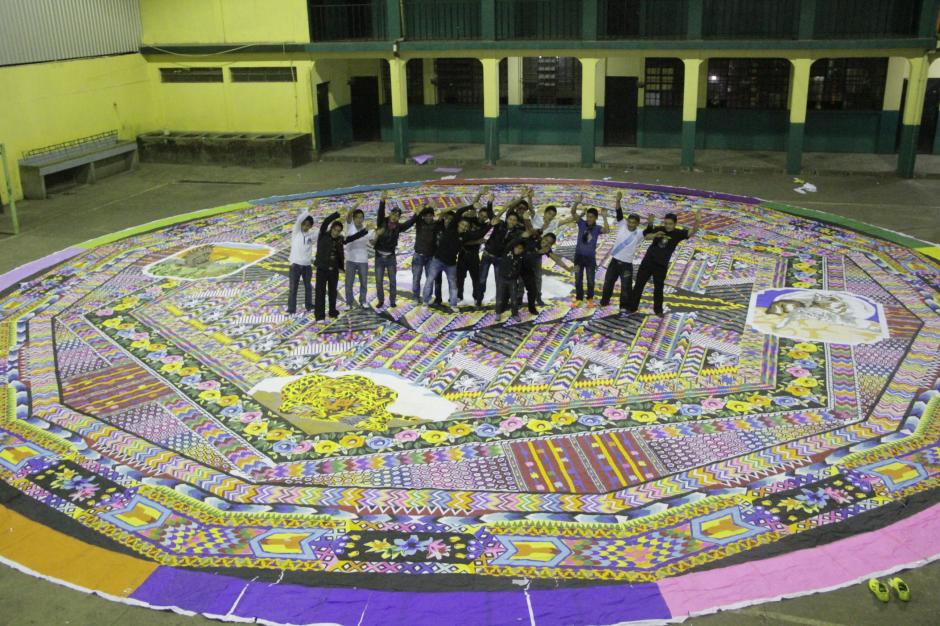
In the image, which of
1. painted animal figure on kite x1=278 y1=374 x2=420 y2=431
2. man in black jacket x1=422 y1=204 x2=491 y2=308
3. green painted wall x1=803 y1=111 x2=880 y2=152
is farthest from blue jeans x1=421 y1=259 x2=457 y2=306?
green painted wall x1=803 y1=111 x2=880 y2=152

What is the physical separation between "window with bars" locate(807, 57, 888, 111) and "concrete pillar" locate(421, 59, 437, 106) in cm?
1030

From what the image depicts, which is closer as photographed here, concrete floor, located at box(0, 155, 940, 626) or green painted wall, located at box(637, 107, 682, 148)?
concrete floor, located at box(0, 155, 940, 626)

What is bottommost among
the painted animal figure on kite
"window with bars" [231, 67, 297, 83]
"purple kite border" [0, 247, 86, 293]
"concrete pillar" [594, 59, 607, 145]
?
the painted animal figure on kite

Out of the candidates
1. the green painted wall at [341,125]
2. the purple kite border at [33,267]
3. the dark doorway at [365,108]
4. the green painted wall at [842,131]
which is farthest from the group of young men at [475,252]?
the dark doorway at [365,108]

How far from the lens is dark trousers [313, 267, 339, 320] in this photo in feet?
40.8

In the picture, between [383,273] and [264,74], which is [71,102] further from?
[383,273]

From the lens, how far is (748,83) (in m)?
23.9

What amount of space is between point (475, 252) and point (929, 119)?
53.9 feet

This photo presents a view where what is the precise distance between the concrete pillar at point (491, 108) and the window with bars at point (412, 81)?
3.71m

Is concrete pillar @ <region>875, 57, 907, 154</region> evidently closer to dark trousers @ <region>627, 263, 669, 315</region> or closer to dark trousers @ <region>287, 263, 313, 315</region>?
dark trousers @ <region>627, 263, 669, 315</region>

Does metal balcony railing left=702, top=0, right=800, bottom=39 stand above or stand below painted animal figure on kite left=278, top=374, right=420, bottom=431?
above

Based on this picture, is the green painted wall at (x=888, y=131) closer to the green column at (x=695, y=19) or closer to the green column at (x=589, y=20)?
the green column at (x=695, y=19)

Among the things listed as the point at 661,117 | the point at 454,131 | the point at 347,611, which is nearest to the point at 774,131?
the point at 661,117

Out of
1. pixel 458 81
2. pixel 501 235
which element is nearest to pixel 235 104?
pixel 458 81
